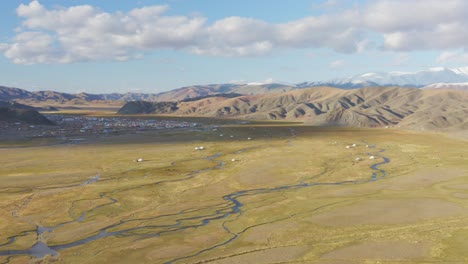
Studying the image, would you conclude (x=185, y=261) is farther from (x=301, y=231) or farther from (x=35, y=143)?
(x=35, y=143)

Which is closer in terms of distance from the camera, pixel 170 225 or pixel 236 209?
pixel 170 225

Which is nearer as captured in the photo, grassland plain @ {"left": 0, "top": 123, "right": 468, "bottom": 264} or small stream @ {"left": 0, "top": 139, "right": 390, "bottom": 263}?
grassland plain @ {"left": 0, "top": 123, "right": 468, "bottom": 264}

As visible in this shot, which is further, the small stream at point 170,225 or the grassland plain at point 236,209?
the small stream at point 170,225

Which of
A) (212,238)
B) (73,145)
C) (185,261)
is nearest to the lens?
(185,261)

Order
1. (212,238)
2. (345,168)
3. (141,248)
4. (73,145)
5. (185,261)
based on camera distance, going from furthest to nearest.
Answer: (73,145) < (345,168) < (212,238) < (141,248) < (185,261)

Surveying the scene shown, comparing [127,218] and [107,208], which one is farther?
[107,208]

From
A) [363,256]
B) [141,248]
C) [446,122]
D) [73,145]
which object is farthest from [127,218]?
[446,122]

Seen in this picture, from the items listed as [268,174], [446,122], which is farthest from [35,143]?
[446,122]
